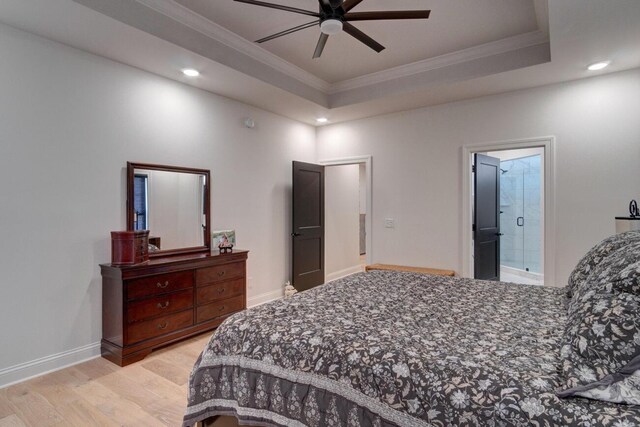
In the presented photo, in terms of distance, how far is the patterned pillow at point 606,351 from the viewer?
0.96 meters

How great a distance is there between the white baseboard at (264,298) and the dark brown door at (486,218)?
2666mm

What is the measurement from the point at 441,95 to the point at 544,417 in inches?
149

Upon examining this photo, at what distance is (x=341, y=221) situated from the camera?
20.4 feet

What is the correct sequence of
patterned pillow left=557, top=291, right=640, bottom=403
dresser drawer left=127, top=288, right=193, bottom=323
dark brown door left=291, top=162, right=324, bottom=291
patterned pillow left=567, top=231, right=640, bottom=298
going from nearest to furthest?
patterned pillow left=557, top=291, right=640, bottom=403 → patterned pillow left=567, top=231, right=640, bottom=298 → dresser drawer left=127, top=288, right=193, bottom=323 → dark brown door left=291, top=162, right=324, bottom=291

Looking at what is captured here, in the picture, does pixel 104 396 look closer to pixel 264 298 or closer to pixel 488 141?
pixel 264 298

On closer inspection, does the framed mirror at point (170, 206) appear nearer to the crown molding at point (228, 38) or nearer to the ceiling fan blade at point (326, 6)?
the crown molding at point (228, 38)

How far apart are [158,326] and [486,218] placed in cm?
418

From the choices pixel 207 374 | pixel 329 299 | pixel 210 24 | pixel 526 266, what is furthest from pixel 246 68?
pixel 526 266

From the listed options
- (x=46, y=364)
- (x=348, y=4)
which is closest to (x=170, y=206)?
(x=46, y=364)

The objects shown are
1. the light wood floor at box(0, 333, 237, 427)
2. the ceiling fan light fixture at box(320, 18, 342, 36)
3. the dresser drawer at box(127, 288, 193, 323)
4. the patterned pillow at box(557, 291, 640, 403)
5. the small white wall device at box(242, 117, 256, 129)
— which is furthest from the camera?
the small white wall device at box(242, 117, 256, 129)

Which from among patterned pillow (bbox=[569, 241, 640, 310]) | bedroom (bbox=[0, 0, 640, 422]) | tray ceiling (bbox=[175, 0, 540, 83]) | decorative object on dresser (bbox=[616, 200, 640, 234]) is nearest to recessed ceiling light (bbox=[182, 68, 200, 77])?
bedroom (bbox=[0, 0, 640, 422])

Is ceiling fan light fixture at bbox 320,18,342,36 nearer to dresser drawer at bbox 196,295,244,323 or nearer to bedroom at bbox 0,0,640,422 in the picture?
bedroom at bbox 0,0,640,422

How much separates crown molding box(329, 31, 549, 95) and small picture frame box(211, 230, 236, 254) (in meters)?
2.35

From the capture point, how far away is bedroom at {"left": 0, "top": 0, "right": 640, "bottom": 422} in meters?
2.55
